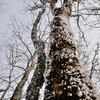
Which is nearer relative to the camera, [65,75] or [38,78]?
[65,75]

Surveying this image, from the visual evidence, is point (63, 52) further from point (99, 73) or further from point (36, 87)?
point (99, 73)

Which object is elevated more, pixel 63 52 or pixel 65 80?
pixel 63 52

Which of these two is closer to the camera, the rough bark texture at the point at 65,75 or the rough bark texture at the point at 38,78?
the rough bark texture at the point at 65,75

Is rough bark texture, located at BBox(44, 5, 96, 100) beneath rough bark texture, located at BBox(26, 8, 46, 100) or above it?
beneath

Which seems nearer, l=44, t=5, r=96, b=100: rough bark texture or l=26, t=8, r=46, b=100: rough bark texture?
l=44, t=5, r=96, b=100: rough bark texture

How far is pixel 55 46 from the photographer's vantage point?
3.54 m

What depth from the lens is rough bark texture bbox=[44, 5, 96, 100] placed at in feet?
7.73

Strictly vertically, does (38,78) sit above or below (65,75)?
above

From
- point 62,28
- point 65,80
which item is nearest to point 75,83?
point 65,80

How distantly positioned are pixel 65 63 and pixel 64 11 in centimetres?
241

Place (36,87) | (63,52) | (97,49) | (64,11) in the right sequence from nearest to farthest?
(63,52) → (64,11) → (36,87) → (97,49)

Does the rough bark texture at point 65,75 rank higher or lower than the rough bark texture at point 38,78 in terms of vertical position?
lower

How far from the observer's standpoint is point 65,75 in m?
2.67

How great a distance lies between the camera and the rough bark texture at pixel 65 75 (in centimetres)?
236
